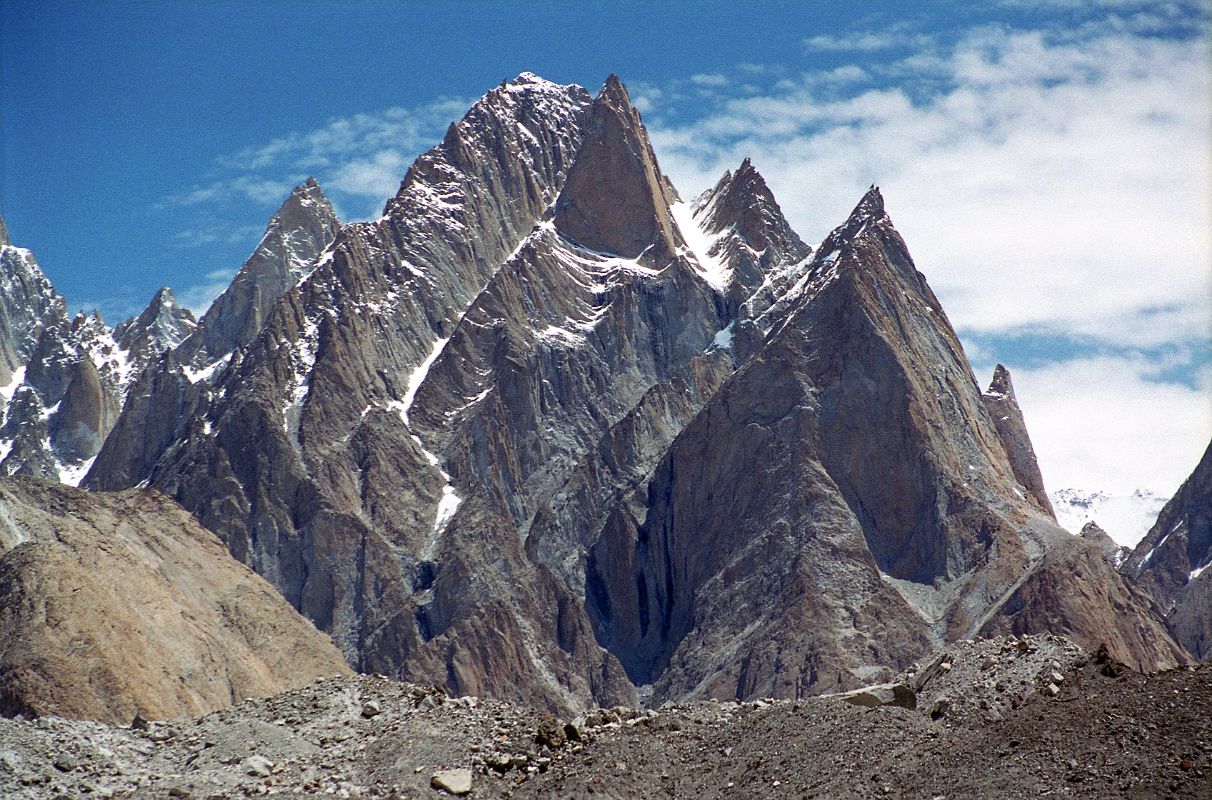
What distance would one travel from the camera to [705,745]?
4269 centimetres

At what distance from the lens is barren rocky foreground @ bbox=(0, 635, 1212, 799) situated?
38.3 metres

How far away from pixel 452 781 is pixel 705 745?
6477 millimetres

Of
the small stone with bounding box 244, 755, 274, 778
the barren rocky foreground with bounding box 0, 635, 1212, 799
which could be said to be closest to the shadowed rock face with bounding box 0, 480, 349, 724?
the barren rocky foreground with bounding box 0, 635, 1212, 799

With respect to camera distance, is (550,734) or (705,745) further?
(550,734)

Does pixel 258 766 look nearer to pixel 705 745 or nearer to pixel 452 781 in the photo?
pixel 452 781

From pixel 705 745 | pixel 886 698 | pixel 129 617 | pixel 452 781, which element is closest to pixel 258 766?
pixel 452 781

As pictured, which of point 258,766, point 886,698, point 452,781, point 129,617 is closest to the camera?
point 452,781

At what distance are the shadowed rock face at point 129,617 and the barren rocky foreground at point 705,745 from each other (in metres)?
31.3

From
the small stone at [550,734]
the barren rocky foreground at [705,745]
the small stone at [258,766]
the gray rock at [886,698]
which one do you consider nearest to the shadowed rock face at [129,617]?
the barren rocky foreground at [705,745]

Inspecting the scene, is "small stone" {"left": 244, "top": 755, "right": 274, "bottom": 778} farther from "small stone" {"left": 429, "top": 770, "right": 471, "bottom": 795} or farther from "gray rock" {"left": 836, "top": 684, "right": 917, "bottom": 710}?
"gray rock" {"left": 836, "top": 684, "right": 917, "bottom": 710}

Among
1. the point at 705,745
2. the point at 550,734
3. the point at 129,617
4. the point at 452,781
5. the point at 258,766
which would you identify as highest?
the point at 129,617

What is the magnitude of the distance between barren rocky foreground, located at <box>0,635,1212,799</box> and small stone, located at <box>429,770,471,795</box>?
4 cm

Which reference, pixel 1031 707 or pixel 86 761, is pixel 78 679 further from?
pixel 1031 707

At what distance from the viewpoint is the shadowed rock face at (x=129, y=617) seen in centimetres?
7819
